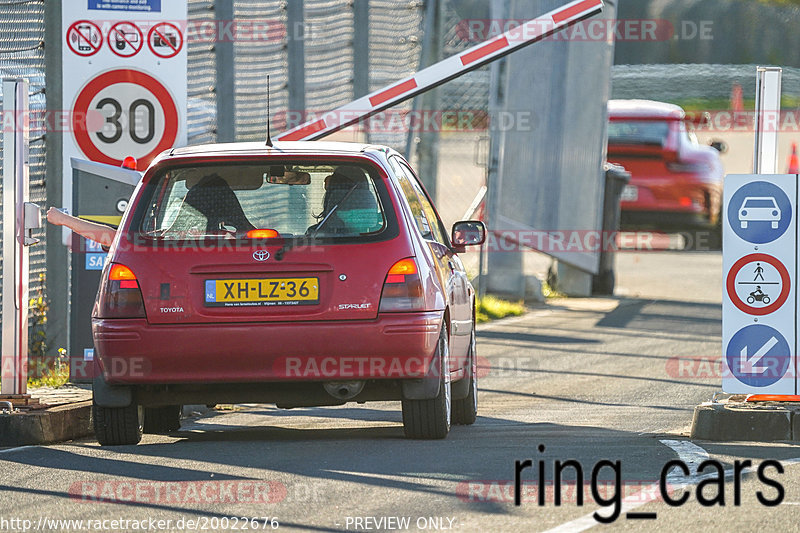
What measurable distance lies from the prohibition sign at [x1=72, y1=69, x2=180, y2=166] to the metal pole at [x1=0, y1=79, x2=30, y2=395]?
176 centimetres

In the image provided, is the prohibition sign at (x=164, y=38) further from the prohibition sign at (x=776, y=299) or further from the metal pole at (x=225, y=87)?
the prohibition sign at (x=776, y=299)

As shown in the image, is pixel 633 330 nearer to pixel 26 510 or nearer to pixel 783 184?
pixel 783 184

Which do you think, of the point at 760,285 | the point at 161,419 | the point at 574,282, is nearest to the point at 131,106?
the point at 161,419

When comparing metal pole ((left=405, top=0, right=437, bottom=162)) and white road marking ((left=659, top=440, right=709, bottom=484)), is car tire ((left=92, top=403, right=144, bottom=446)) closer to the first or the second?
white road marking ((left=659, top=440, right=709, bottom=484))

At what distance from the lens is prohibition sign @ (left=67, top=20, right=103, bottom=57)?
11047 millimetres

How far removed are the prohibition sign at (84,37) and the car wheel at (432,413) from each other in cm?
357

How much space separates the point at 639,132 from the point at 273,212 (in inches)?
741

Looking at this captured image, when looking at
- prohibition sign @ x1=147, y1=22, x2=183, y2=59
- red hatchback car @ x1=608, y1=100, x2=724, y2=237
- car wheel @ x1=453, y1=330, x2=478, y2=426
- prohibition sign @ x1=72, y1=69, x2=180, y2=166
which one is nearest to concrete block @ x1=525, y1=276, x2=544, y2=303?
red hatchback car @ x1=608, y1=100, x2=724, y2=237

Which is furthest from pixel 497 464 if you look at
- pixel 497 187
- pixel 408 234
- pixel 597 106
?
pixel 597 106

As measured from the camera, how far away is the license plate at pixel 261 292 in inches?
330

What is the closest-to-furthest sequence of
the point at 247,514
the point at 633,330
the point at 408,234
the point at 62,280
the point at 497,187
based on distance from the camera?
the point at 247,514, the point at 408,234, the point at 62,280, the point at 633,330, the point at 497,187

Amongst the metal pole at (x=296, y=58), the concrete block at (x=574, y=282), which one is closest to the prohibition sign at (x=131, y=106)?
the metal pole at (x=296, y=58)

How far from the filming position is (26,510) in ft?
22.5

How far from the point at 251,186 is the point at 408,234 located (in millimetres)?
882
